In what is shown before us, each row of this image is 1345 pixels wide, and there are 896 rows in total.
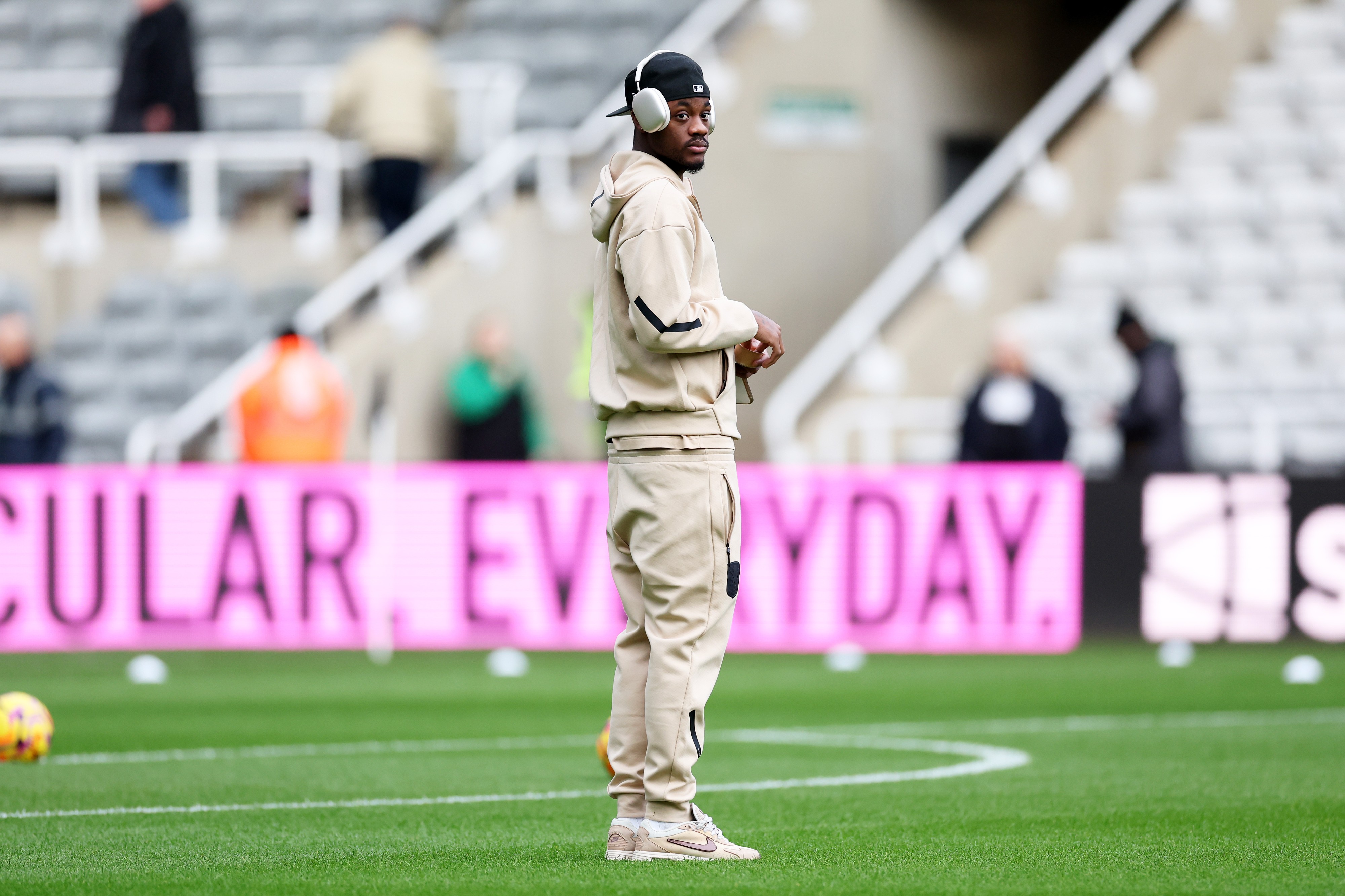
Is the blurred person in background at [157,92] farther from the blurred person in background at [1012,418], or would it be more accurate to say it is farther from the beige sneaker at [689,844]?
the beige sneaker at [689,844]

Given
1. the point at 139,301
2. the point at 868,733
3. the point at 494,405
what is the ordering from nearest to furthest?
the point at 868,733 → the point at 494,405 → the point at 139,301

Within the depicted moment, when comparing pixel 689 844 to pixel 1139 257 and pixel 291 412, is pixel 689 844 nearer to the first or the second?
pixel 291 412

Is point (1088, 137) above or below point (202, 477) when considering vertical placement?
above

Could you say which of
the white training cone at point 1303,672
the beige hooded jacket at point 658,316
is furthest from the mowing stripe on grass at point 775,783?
the white training cone at point 1303,672

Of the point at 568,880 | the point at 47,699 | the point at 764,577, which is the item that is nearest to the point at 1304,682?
the point at 764,577

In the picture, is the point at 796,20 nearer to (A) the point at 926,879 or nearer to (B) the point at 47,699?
(B) the point at 47,699

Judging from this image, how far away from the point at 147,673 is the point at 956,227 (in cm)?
876

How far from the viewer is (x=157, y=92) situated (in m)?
19.4

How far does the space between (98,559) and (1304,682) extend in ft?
25.9

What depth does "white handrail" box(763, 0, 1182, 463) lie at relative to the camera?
18.9m

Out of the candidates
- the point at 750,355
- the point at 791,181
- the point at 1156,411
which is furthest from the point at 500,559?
the point at 750,355

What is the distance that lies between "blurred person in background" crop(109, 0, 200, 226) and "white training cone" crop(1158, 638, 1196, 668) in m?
9.32

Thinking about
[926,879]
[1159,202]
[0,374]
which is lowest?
[926,879]

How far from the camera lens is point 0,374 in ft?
54.2
